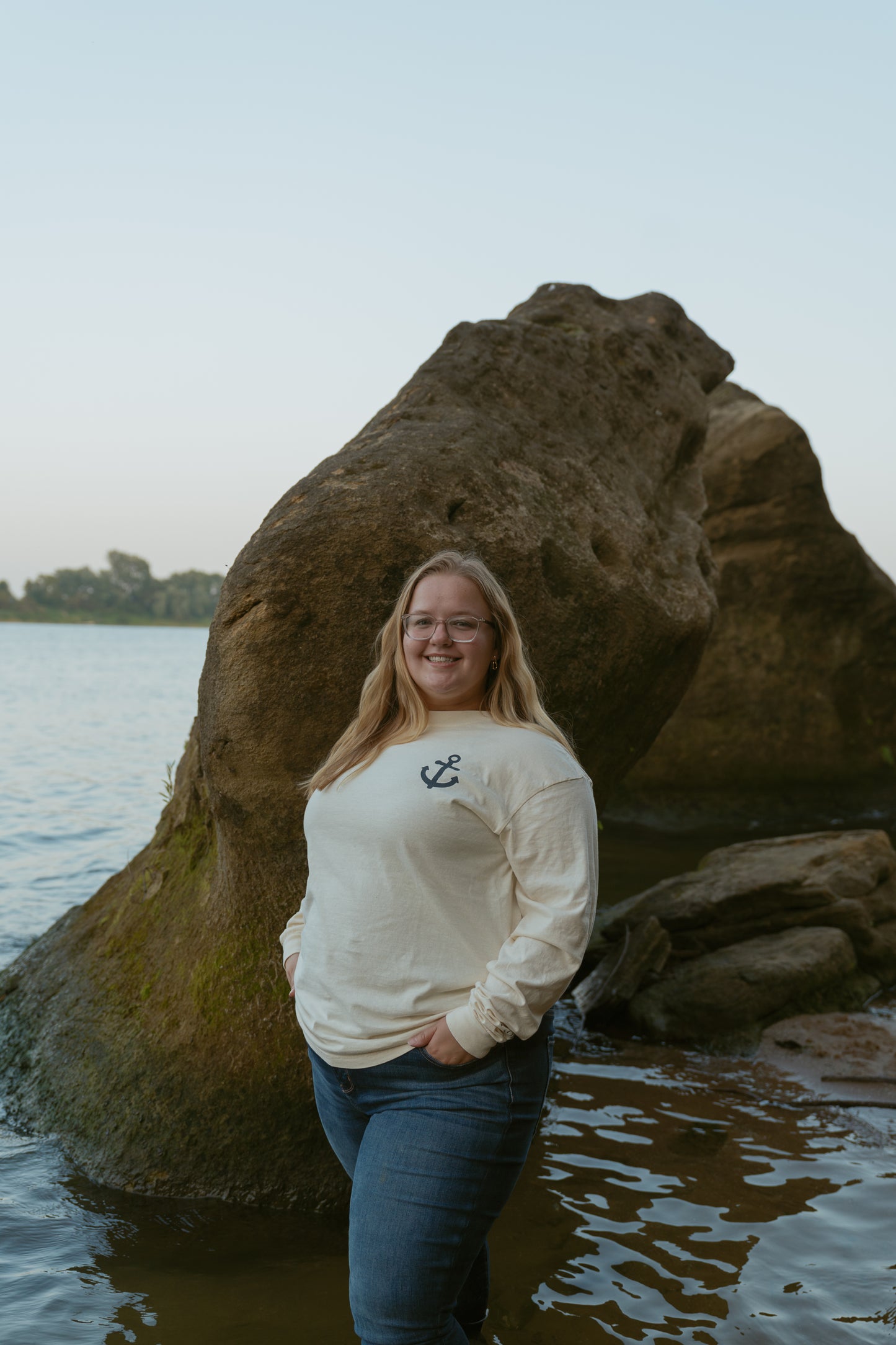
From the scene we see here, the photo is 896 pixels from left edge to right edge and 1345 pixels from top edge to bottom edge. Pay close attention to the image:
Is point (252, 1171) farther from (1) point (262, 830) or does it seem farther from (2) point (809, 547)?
(2) point (809, 547)

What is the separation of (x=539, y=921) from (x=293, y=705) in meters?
1.87

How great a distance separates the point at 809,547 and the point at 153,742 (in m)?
14.4

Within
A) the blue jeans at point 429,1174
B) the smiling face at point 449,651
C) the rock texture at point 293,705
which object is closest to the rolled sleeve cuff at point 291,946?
the blue jeans at point 429,1174

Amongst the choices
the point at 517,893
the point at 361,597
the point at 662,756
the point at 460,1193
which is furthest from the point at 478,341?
the point at 662,756

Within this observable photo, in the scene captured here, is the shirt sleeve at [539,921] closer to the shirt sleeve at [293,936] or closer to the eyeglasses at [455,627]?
the eyeglasses at [455,627]

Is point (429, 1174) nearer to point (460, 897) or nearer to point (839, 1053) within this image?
point (460, 897)

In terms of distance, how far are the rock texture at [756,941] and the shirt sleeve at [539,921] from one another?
4102 mm

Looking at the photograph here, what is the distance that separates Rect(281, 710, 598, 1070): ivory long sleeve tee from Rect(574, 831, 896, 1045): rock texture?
4.09m

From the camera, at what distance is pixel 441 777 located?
2.69 metres

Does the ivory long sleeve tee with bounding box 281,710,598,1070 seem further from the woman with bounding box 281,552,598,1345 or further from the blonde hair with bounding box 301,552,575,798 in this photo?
the blonde hair with bounding box 301,552,575,798

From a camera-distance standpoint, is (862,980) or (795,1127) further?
(862,980)

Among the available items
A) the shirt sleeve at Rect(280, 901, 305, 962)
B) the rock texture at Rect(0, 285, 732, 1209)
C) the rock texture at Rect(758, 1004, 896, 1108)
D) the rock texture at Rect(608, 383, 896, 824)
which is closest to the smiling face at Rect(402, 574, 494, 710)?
the shirt sleeve at Rect(280, 901, 305, 962)

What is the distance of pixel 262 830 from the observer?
4324 mm

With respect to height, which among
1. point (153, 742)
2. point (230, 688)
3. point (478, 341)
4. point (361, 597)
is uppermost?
point (478, 341)
